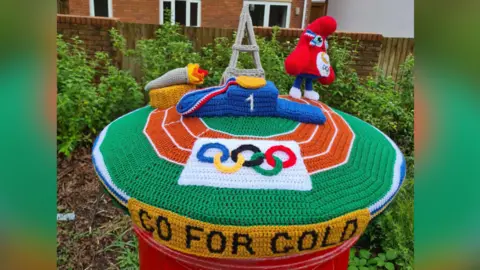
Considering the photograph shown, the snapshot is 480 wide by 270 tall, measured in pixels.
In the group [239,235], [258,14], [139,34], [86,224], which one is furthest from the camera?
[258,14]

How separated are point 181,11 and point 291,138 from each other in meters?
6.93

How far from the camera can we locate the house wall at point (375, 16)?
454 centimetres

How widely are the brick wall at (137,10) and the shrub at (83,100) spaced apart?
4047 mm

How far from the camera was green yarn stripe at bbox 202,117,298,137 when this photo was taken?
1.22 meters

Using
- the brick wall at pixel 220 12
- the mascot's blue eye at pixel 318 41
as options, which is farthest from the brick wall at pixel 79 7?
the mascot's blue eye at pixel 318 41

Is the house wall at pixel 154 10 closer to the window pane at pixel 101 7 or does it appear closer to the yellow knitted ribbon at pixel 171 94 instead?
the window pane at pixel 101 7

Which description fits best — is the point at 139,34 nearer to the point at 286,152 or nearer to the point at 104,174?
the point at 104,174

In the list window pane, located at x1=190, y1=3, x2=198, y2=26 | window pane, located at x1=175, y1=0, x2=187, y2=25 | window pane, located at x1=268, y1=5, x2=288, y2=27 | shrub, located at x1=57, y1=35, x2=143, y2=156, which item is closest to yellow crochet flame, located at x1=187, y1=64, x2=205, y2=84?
shrub, located at x1=57, y1=35, x2=143, y2=156

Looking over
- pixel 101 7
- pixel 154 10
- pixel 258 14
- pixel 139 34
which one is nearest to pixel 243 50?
pixel 139 34

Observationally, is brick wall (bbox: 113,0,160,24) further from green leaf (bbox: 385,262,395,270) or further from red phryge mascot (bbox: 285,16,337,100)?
red phryge mascot (bbox: 285,16,337,100)

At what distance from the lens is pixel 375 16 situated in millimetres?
5961

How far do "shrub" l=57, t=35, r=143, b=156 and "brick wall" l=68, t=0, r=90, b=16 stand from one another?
4.08m
